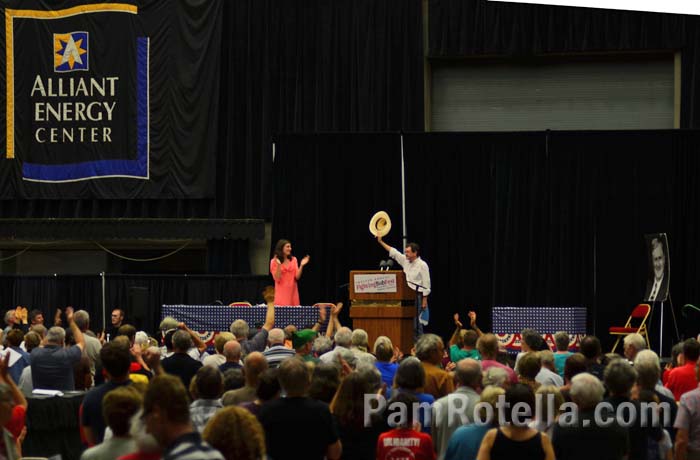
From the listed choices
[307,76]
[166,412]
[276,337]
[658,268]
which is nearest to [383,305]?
[658,268]

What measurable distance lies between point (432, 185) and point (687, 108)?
476 centimetres

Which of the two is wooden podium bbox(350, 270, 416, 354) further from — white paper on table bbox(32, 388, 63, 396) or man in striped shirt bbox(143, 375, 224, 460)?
man in striped shirt bbox(143, 375, 224, 460)

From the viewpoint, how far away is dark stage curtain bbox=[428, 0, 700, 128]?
20578 mm

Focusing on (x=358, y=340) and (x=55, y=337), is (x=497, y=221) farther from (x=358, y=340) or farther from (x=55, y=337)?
(x=55, y=337)

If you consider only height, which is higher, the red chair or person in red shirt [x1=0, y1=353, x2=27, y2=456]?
person in red shirt [x1=0, y1=353, x2=27, y2=456]

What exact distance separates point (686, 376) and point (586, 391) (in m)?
2.38

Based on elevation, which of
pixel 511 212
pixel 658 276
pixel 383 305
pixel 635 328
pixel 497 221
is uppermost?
pixel 511 212

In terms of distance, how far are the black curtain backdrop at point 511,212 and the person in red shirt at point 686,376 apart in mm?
11123

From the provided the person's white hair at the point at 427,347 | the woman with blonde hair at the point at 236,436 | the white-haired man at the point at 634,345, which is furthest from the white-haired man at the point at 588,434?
the white-haired man at the point at 634,345

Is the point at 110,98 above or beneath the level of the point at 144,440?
above

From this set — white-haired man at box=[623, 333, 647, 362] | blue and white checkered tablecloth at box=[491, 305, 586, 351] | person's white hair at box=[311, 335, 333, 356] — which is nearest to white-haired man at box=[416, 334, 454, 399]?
white-haired man at box=[623, 333, 647, 362]

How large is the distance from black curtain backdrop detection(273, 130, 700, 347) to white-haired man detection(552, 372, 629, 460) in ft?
44.3

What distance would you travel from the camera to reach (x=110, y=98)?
22188mm

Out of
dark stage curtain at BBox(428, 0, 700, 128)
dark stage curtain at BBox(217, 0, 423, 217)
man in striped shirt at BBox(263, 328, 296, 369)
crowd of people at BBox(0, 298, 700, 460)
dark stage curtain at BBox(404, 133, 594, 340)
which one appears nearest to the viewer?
crowd of people at BBox(0, 298, 700, 460)
